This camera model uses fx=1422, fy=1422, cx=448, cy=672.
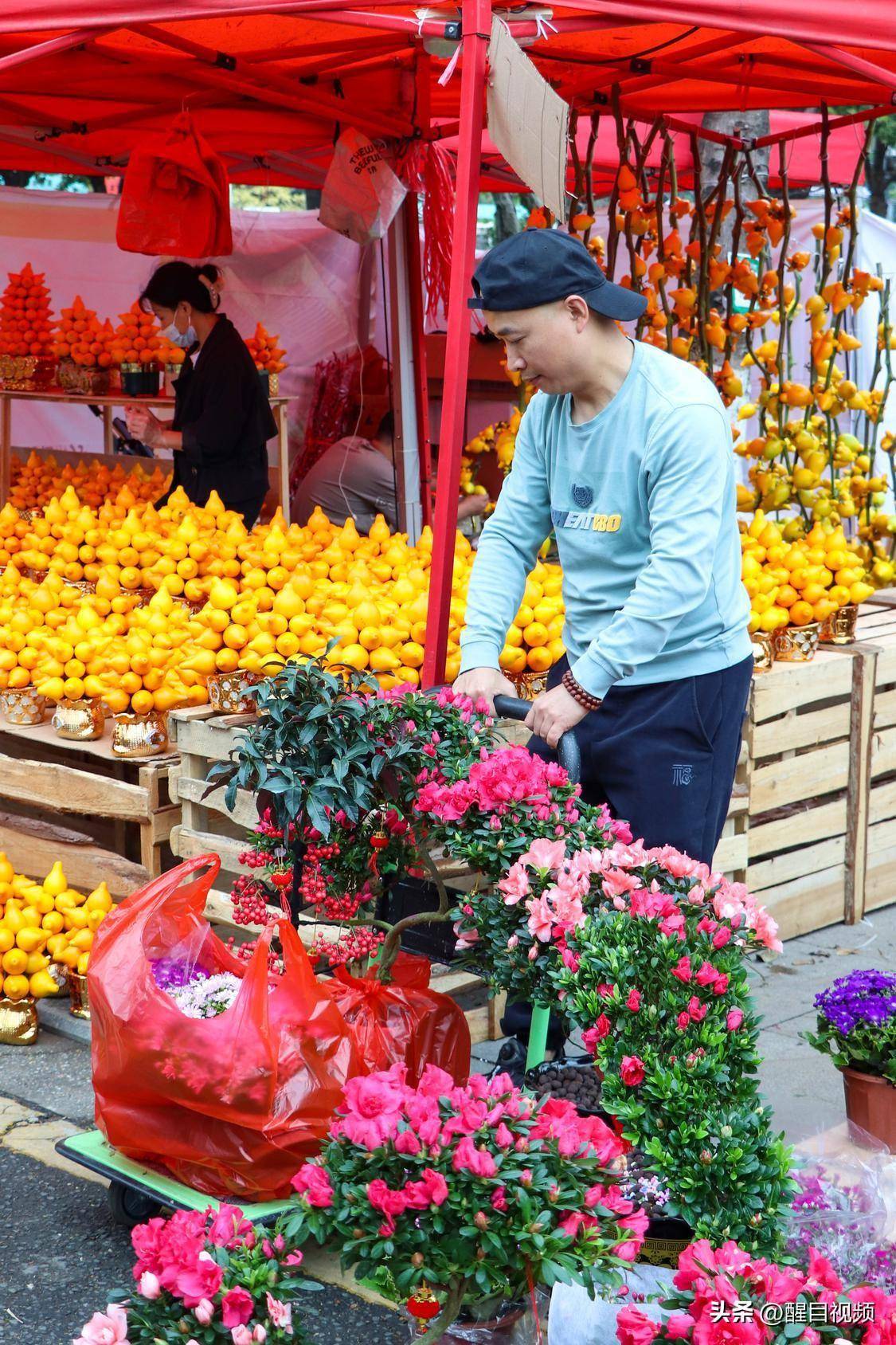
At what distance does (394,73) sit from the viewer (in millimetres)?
5770

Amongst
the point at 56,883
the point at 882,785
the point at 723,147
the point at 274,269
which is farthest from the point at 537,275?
the point at 274,269

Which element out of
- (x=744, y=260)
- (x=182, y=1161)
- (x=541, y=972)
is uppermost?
(x=744, y=260)

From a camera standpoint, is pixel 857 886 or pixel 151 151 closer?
pixel 857 886

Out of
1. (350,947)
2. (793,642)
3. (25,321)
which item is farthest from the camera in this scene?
(25,321)

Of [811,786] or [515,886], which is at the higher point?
[515,886]

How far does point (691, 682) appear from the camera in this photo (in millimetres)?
2676

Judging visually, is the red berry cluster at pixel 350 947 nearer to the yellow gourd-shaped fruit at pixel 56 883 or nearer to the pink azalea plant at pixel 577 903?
the pink azalea plant at pixel 577 903

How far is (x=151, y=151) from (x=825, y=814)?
10.9ft

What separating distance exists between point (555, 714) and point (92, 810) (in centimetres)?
185

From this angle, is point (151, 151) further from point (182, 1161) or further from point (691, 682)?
point (182, 1161)

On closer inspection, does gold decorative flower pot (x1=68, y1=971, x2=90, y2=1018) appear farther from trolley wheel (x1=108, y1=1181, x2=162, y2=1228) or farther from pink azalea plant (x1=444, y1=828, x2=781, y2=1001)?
pink azalea plant (x1=444, y1=828, x2=781, y2=1001)

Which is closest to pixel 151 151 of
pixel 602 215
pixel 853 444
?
pixel 853 444

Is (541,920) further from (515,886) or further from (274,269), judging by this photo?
(274,269)

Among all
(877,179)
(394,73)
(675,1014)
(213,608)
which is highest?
(877,179)
